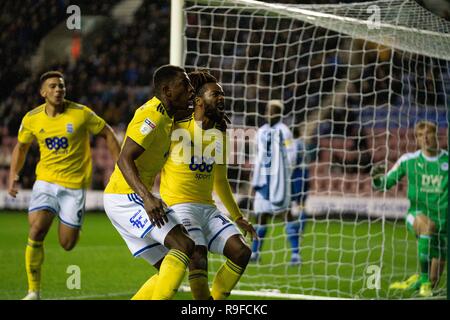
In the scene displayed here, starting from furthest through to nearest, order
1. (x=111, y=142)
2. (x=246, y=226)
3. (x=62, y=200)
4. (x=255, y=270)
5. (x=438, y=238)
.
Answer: (x=255, y=270) < (x=438, y=238) < (x=62, y=200) < (x=111, y=142) < (x=246, y=226)

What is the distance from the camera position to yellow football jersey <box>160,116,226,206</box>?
20.2 ft

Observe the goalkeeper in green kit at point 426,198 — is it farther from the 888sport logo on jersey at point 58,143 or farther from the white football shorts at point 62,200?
the 888sport logo on jersey at point 58,143

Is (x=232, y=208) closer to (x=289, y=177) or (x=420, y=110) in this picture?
(x=289, y=177)

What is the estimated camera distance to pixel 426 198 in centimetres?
876

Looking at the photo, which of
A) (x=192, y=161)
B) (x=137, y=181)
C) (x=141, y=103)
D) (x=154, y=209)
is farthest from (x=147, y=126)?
(x=141, y=103)

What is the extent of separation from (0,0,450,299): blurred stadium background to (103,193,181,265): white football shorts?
253 cm

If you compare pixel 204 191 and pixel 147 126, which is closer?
pixel 147 126

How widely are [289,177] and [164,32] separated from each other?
11.4 metres

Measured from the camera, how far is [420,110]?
16469 mm

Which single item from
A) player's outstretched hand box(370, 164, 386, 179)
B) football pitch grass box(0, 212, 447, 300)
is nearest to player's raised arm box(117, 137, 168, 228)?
football pitch grass box(0, 212, 447, 300)

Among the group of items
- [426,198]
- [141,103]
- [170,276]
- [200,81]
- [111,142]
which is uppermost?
[200,81]

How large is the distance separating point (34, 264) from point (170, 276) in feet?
8.56

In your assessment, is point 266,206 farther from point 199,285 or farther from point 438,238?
point 199,285

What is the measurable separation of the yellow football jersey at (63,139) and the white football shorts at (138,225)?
2.31 m
